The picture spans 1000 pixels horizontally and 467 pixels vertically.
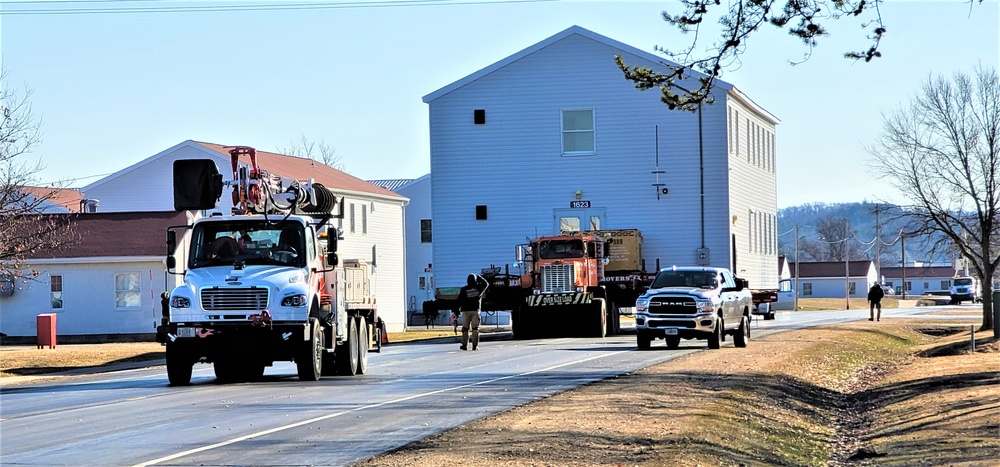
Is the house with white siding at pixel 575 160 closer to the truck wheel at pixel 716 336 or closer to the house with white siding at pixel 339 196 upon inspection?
the house with white siding at pixel 339 196

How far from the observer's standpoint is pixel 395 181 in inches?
3583

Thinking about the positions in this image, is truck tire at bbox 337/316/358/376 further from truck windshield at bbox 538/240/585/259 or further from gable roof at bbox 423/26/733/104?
gable roof at bbox 423/26/733/104

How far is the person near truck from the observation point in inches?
1303

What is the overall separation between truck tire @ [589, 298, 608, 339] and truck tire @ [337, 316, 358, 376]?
16.6 metres

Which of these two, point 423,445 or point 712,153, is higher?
point 712,153

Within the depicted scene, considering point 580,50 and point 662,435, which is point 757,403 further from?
point 580,50

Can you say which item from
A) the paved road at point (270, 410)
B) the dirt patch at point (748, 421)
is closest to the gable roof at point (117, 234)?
the paved road at point (270, 410)

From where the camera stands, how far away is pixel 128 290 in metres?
48.8

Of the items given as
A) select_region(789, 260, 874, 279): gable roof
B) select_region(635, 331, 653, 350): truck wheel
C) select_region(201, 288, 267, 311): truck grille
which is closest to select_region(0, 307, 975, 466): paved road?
select_region(201, 288, 267, 311): truck grille

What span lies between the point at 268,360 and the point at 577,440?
403 inches

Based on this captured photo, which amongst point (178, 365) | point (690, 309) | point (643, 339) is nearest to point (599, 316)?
point (643, 339)

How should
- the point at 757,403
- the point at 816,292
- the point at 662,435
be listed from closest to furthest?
the point at 662,435 < the point at 757,403 < the point at 816,292

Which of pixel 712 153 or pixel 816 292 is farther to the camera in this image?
pixel 816 292

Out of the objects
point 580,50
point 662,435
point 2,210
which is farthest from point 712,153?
point 662,435
